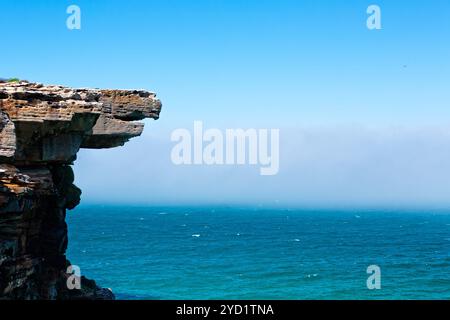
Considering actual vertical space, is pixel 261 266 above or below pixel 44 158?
below

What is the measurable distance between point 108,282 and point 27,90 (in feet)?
151

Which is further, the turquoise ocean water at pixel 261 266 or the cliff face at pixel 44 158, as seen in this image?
the turquoise ocean water at pixel 261 266

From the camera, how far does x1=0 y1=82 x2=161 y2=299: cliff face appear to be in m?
27.1

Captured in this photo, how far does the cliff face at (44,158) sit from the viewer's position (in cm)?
2711

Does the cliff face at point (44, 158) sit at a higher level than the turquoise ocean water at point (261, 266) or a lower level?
higher

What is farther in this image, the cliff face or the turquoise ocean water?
the turquoise ocean water

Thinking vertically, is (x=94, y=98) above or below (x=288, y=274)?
above

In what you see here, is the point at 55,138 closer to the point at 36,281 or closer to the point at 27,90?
the point at 27,90

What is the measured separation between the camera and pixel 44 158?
3036cm

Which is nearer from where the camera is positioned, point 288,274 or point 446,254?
point 288,274

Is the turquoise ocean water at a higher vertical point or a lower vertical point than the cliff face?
lower

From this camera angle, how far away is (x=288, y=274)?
7856 cm

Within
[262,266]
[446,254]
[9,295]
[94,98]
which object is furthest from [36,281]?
[446,254]

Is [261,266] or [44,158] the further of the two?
[261,266]
